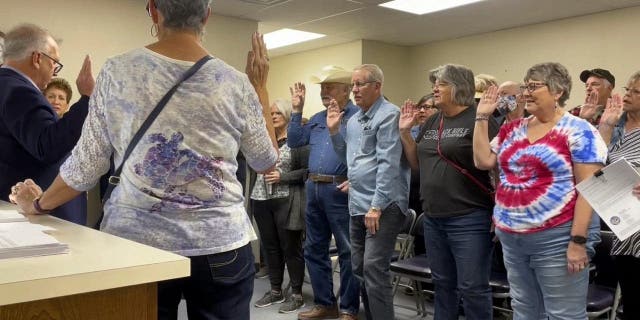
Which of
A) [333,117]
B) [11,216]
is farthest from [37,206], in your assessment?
[333,117]

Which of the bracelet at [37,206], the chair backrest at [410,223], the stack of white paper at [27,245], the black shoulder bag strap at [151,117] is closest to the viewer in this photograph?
the stack of white paper at [27,245]

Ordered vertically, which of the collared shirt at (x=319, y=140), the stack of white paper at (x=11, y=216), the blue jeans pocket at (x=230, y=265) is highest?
the collared shirt at (x=319, y=140)

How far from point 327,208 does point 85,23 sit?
8.66 feet

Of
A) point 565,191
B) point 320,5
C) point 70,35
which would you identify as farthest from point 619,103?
point 70,35

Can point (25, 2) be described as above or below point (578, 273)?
above

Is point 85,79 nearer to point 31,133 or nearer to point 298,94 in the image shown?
point 31,133

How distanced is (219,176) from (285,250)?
2814 mm

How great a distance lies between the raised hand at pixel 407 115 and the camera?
2.88 meters

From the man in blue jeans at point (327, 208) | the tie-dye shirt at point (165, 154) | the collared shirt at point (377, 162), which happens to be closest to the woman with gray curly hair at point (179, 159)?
the tie-dye shirt at point (165, 154)

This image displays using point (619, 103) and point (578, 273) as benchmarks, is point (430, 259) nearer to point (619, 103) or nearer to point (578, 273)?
point (578, 273)

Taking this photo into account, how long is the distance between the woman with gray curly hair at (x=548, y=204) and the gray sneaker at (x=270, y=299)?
2.10 metres

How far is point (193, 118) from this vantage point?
1320 millimetres

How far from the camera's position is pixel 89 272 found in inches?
37.7

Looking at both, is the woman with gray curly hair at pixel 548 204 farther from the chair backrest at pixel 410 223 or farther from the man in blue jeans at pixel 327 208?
the chair backrest at pixel 410 223
